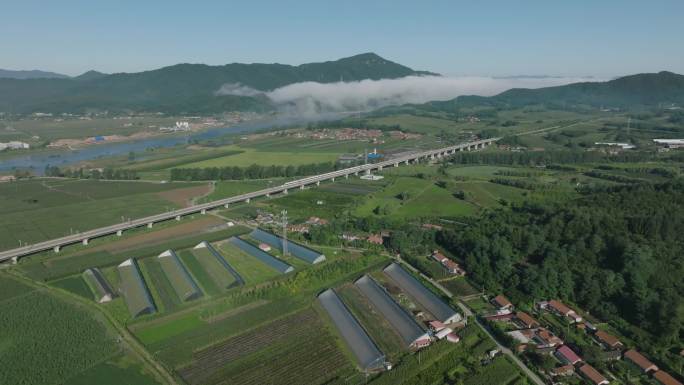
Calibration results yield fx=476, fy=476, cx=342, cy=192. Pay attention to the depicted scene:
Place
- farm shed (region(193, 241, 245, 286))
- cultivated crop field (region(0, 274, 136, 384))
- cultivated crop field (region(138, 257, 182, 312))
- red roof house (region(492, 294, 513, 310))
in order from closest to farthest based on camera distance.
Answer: cultivated crop field (region(0, 274, 136, 384)) < red roof house (region(492, 294, 513, 310)) < cultivated crop field (region(138, 257, 182, 312)) < farm shed (region(193, 241, 245, 286))

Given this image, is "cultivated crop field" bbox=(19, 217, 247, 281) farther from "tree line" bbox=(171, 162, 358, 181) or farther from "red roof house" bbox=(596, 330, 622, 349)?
"red roof house" bbox=(596, 330, 622, 349)

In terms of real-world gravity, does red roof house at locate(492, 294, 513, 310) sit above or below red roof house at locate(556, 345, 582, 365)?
above

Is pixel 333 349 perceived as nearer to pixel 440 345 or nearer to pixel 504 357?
pixel 440 345

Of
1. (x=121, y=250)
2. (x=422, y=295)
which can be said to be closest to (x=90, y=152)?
(x=121, y=250)

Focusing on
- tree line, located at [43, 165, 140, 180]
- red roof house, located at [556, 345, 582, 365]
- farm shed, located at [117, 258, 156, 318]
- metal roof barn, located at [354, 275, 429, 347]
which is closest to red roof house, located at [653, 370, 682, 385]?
red roof house, located at [556, 345, 582, 365]

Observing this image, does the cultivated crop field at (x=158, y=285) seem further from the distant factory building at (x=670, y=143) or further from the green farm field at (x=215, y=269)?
the distant factory building at (x=670, y=143)

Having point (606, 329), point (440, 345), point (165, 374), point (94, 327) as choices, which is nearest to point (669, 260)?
point (606, 329)
